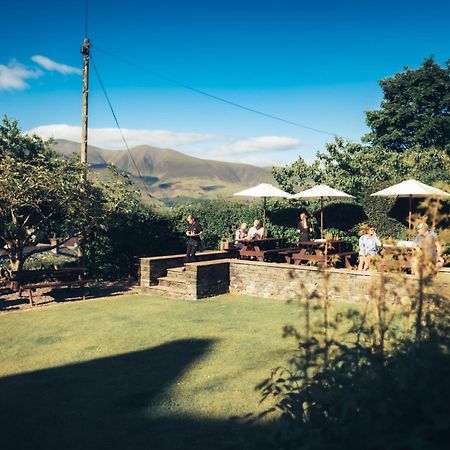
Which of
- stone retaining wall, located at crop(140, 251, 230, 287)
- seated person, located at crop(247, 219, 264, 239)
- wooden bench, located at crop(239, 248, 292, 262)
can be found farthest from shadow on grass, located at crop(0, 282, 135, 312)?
seated person, located at crop(247, 219, 264, 239)

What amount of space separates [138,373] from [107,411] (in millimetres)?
1352

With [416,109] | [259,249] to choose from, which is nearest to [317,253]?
[259,249]

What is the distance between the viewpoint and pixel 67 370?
7.47 m

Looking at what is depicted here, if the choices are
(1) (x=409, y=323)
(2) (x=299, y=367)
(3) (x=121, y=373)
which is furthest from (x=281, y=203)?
(2) (x=299, y=367)

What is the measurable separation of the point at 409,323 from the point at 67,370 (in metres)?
5.40

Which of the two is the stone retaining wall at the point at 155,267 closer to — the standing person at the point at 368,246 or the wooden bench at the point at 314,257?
the wooden bench at the point at 314,257

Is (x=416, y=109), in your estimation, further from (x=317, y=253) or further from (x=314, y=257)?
(x=314, y=257)

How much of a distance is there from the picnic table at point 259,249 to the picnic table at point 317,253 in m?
0.55

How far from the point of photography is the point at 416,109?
110ft

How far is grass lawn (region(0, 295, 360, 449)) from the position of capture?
17.0 ft

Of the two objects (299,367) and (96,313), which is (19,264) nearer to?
(96,313)

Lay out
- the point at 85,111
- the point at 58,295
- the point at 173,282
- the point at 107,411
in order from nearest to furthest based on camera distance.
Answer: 1. the point at 107,411
2. the point at 173,282
3. the point at 58,295
4. the point at 85,111

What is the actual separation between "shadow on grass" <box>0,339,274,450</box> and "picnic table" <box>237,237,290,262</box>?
7.91 metres

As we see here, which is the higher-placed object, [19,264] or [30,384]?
[19,264]
